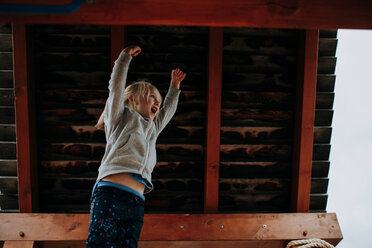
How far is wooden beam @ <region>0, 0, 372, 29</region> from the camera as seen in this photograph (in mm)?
1597

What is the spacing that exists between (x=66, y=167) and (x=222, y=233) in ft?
4.96

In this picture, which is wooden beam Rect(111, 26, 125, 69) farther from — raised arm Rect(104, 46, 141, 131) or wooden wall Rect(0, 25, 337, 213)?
raised arm Rect(104, 46, 141, 131)

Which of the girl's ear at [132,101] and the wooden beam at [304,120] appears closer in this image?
the girl's ear at [132,101]

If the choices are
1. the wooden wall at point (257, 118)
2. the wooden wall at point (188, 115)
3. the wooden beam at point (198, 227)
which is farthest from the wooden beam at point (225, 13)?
the wooden beam at point (198, 227)

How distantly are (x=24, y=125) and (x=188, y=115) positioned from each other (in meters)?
1.38

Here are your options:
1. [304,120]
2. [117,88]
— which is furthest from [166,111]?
[304,120]

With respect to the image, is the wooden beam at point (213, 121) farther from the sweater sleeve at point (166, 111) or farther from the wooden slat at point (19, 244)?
→ the wooden slat at point (19, 244)

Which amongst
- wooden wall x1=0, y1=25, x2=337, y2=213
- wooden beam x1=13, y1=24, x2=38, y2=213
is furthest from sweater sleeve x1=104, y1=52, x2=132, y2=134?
wooden beam x1=13, y1=24, x2=38, y2=213

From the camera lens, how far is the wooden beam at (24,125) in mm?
2320

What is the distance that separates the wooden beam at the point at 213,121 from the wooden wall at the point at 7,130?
1699 millimetres

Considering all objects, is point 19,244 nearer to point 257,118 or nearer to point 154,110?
point 154,110

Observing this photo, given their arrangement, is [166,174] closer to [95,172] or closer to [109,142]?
[95,172]

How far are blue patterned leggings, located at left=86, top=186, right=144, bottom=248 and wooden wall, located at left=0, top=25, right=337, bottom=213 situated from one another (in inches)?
41.2

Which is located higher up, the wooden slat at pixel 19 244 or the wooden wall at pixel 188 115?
the wooden wall at pixel 188 115
